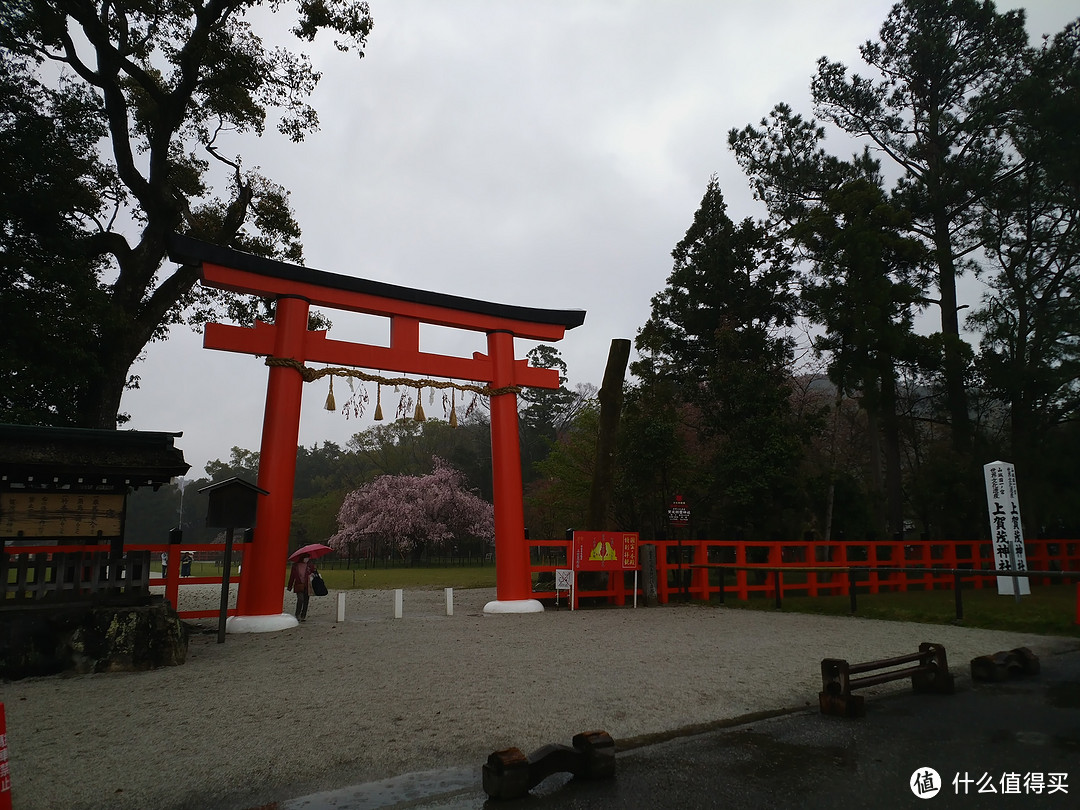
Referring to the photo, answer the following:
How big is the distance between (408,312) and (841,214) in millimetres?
13624

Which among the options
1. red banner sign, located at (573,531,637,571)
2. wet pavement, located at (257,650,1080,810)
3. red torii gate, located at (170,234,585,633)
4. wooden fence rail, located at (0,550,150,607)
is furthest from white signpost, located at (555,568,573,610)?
wet pavement, located at (257,650,1080,810)

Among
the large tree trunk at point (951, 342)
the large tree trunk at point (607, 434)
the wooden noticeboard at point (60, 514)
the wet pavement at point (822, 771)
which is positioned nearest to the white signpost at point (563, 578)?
the large tree trunk at point (607, 434)

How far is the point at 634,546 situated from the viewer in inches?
487

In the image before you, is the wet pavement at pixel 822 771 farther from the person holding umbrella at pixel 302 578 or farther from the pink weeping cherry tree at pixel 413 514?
the pink weeping cherry tree at pixel 413 514

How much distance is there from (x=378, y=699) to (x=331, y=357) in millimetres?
6516

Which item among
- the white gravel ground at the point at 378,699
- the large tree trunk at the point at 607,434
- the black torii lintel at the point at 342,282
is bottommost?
the white gravel ground at the point at 378,699

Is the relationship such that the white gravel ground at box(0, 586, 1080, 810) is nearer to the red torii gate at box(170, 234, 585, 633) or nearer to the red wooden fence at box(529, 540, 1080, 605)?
the red torii gate at box(170, 234, 585, 633)

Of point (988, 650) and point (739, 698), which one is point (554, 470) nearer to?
point (988, 650)

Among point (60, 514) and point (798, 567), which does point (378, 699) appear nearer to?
point (60, 514)

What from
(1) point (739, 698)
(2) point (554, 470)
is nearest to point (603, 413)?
(2) point (554, 470)

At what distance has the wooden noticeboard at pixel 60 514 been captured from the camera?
21.2 ft

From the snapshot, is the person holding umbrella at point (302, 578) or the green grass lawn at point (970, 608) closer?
the green grass lawn at point (970, 608)

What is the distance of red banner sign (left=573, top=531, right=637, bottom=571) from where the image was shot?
11664 millimetres

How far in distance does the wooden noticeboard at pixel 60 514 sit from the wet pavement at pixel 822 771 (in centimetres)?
521
